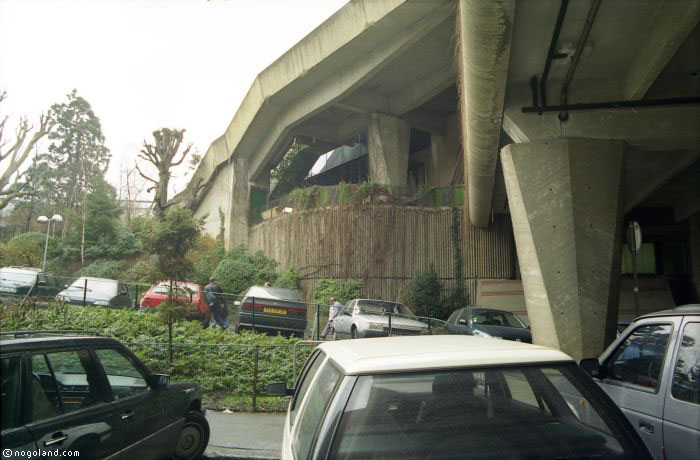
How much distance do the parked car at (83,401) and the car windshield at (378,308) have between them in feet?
30.4

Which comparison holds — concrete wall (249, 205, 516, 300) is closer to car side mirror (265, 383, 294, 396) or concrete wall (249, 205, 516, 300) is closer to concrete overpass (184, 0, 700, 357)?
concrete overpass (184, 0, 700, 357)

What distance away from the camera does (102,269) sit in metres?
29.8

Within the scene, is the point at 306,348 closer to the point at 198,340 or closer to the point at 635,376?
the point at 198,340

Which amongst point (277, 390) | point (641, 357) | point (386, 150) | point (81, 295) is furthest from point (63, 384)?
point (386, 150)

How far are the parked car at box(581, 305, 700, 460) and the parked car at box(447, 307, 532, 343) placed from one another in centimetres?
795

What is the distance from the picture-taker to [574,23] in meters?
7.98

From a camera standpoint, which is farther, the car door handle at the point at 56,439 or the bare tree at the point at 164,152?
the bare tree at the point at 164,152

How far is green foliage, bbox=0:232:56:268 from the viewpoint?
2124 cm

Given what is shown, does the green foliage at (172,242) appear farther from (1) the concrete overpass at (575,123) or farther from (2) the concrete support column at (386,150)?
(2) the concrete support column at (386,150)

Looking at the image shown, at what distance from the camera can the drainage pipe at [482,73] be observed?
6.83m

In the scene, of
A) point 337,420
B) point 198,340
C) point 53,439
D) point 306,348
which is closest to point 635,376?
point 337,420

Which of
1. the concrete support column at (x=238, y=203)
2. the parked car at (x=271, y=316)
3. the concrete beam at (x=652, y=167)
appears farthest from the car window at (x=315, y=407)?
the concrete support column at (x=238, y=203)

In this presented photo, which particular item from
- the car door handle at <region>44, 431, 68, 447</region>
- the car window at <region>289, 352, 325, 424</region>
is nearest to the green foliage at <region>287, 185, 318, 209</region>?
the car window at <region>289, 352, 325, 424</region>

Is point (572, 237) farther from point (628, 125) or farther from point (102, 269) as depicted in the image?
point (102, 269)
